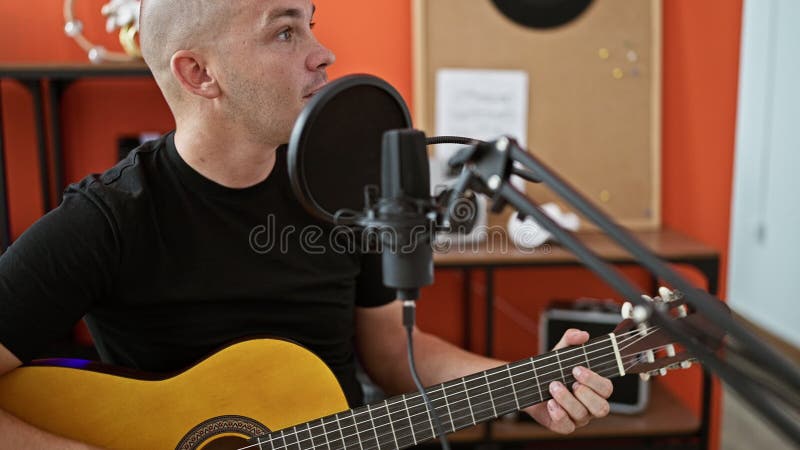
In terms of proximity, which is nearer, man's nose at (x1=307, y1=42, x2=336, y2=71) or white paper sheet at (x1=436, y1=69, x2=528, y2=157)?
man's nose at (x1=307, y1=42, x2=336, y2=71)

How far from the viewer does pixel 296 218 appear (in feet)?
4.48

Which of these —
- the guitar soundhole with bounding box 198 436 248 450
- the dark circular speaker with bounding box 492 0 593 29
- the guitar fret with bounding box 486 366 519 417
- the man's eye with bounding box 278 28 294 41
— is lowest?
the guitar soundhole with bounding box 198 436 248 450

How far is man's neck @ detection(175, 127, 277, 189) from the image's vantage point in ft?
4.27

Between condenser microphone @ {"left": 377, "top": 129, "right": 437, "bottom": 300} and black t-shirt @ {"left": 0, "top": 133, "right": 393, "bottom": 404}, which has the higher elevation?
condenser microphone @ {"left": 377, "top": 129, "right": 437, "bottom": 300}

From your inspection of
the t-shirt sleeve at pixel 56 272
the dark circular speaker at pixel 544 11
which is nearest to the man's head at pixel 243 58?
the t-shirt sleeve at pixel 56 272

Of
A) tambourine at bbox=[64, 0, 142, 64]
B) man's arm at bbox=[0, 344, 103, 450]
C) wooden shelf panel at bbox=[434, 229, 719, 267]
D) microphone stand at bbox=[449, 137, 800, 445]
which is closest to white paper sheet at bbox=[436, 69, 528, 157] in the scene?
wooden shelf panel at bbox=[434, 229, 719, 267]

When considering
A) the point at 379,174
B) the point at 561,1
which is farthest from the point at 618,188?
the point at 379,174

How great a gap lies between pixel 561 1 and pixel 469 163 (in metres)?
1.93

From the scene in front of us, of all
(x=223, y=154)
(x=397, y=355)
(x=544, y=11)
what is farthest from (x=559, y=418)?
(x=544, y=11)

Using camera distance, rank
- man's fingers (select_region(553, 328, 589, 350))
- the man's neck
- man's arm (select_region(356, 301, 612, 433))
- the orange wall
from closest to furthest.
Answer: man's fingers (select_region(553, 328, 589, 350))
the man's neck
man's arm (select_region(356, 301, 612, 433))
the orange wall

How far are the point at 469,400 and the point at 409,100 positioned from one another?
1.50m

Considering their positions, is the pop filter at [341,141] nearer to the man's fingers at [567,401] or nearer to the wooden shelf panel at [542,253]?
the man's fingers at [567,401]

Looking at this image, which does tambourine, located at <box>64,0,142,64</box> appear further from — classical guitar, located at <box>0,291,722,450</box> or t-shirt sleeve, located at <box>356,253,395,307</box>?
classical guitar, located at <box>0,291,722,450</box>

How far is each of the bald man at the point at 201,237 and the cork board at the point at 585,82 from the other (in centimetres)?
115
